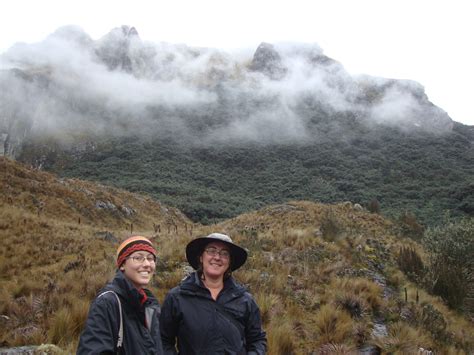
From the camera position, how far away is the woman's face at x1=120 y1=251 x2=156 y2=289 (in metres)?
2.74

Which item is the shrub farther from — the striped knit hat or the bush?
the striped knit hat

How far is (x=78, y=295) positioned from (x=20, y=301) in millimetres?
832

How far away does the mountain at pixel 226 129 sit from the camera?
2437 inches

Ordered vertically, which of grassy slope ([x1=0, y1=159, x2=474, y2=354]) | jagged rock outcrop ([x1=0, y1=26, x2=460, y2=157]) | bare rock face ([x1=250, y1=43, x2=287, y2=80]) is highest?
bare rock face ([x1=250, y1=43, x2=287, y2=80])

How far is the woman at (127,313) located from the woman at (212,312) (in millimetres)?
328

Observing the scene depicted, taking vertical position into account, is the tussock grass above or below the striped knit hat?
below

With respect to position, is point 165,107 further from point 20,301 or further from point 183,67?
point 20,301

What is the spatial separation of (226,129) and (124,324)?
9885cm

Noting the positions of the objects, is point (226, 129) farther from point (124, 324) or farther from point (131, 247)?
point (124, 324)

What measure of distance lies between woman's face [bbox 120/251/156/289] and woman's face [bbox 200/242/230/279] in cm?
59

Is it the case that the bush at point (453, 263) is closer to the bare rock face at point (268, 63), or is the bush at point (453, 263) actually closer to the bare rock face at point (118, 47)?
the bare rock face at point (268, 63)

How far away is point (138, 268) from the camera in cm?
276

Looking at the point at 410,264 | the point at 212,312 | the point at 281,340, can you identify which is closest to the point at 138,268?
the point at 212,312

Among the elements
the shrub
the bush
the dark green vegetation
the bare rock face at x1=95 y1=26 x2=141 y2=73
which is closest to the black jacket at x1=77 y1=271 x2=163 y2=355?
the bush
